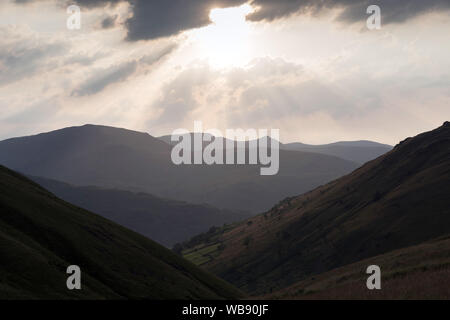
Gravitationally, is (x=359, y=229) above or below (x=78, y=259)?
above

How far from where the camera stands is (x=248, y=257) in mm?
193500

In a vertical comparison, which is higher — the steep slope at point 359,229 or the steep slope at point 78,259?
the steep slope at point 359,229

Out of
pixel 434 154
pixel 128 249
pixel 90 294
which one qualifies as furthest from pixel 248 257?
pixel 90 294

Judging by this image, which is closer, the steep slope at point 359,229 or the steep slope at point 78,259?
the steep slope at point 78,259

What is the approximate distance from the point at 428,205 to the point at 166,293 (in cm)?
11902

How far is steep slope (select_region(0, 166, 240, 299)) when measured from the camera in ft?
149

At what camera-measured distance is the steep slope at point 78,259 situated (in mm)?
45344

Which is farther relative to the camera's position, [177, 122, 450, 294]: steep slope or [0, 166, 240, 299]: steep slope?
[177, 122, 450, 294]: steep slope

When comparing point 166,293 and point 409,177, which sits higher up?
point 409,177

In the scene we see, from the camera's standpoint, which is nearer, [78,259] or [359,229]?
[78,259]

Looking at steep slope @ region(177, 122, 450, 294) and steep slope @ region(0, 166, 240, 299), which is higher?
steep slope @ region(177, 122, 450, 294)

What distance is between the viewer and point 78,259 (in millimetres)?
61219
